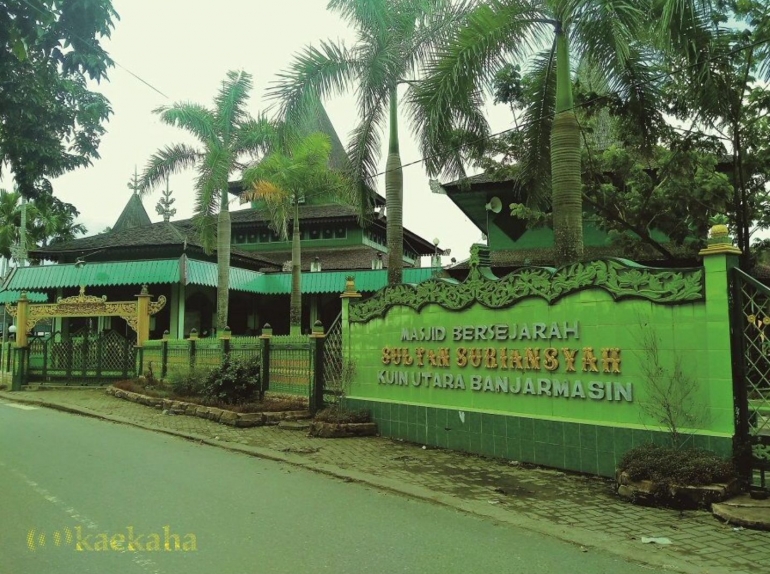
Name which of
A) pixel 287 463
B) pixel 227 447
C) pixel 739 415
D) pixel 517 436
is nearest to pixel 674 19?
pixel 739 415

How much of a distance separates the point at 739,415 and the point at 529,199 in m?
7.55

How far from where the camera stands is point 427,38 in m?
13.1

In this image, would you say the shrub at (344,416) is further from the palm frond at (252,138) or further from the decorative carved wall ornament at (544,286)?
the palm frond at (252,138)

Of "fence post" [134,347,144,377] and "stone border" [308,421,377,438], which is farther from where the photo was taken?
"fence post" [134,347,144,377]

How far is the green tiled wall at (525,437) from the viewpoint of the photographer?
21.3 feet

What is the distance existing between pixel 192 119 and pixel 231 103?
137 centimetres

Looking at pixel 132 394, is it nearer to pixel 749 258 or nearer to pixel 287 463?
pixel 287 463

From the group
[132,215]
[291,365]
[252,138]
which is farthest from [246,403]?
[132,215]

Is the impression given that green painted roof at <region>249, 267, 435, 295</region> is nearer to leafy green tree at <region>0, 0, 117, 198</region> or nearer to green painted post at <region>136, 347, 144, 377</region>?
green painted post at <region>136, 347, 144, 377</region>

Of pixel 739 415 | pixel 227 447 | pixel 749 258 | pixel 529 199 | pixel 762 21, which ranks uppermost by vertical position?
pixel 762 21

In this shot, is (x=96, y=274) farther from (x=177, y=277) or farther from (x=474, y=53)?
(x=474, y=53)

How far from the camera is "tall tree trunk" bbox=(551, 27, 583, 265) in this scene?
339 inches

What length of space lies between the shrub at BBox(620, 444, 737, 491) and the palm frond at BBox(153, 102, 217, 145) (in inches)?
692

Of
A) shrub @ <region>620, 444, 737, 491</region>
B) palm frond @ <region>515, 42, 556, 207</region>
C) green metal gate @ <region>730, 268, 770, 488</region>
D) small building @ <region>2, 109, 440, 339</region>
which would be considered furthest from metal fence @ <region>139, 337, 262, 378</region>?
green metal gate @ <region>730, 268, 770, 488</region>
